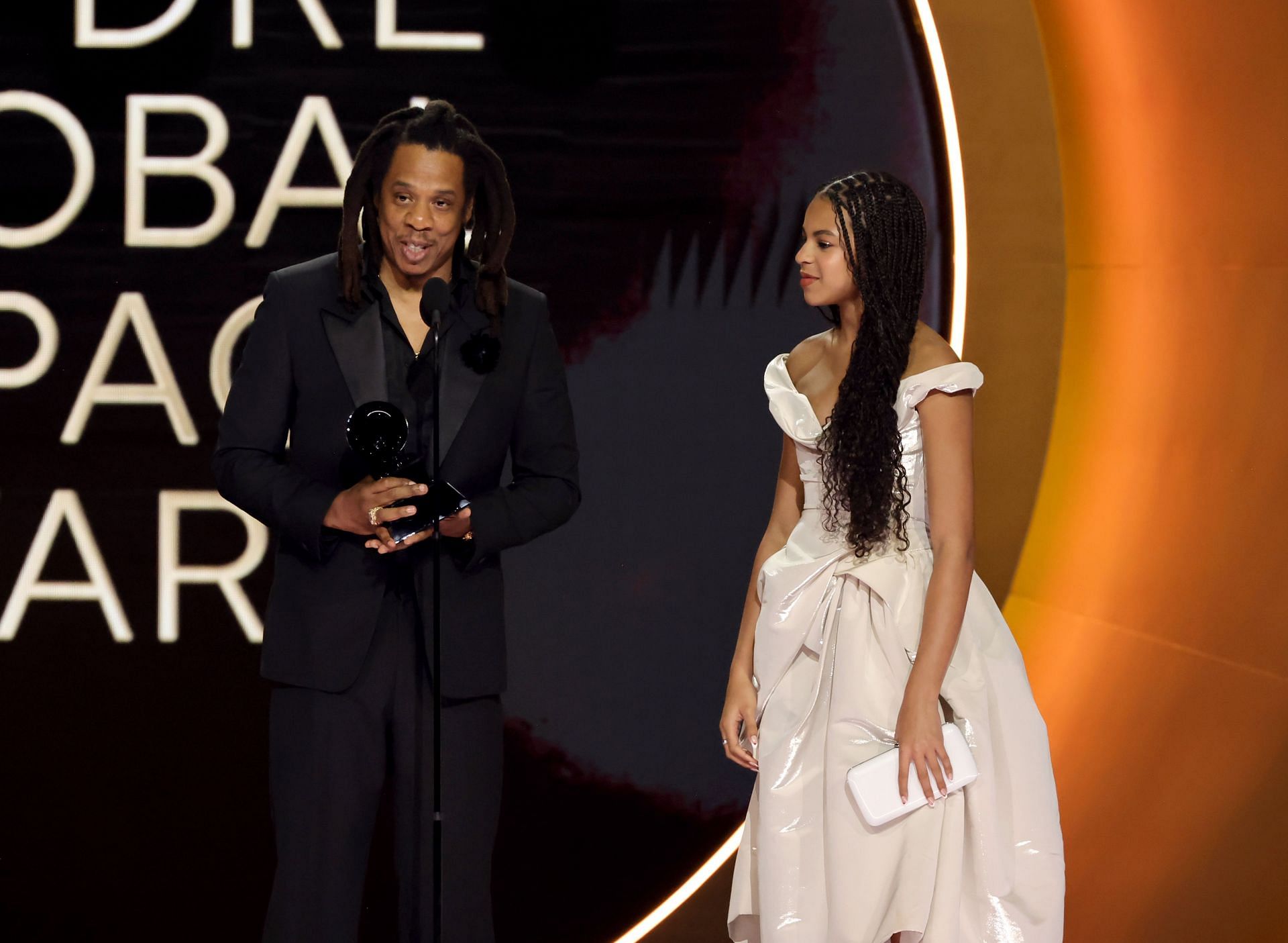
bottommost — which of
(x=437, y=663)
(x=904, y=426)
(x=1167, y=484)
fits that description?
(x=437, y=663)

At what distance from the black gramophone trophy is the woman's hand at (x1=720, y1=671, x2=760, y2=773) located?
1.95 ft

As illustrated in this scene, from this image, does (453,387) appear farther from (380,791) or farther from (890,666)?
(890,666)

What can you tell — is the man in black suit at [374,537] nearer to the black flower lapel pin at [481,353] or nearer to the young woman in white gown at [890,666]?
the black flower lapel pin at [481,353]

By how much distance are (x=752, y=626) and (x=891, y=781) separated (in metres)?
0.39

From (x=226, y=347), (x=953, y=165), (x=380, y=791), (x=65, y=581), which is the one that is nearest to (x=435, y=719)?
(x=380, y=791)

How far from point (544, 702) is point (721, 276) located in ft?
3.82

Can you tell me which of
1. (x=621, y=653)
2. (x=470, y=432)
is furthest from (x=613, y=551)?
(x=470, y=432)

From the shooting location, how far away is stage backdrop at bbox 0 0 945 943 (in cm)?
352

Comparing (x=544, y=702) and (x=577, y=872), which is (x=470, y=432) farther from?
(x=577, y=872)

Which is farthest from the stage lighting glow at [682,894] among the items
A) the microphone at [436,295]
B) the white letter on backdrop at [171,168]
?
the white letter on backdrop at [171,168]

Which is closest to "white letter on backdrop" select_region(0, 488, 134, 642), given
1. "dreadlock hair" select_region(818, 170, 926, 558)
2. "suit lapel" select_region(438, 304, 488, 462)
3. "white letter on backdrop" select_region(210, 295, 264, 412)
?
"white letter on backdrop" select_region(210, 295, 264, 412)

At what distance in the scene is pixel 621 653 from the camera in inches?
142

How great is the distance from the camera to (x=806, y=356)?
2619 millimetres

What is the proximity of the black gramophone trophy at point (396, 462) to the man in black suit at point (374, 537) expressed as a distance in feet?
0.18
